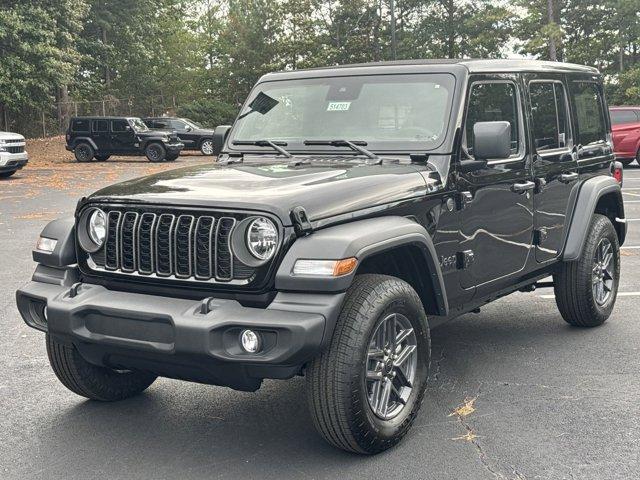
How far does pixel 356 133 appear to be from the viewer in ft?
16.8

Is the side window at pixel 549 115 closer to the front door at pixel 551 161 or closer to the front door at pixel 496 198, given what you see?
the front door at pixel 551 161

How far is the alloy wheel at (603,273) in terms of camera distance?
257 inches

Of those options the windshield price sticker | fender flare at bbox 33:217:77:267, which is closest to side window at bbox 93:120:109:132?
the windshield price sticker

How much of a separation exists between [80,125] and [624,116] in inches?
746

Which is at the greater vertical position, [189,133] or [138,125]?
[138,125]

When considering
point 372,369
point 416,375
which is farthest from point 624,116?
point 372,369

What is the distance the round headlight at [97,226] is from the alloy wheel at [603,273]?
384 cm

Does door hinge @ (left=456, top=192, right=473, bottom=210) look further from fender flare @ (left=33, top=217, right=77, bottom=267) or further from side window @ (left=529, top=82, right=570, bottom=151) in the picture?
fender flare @ (left=33, top=217, right=77, bottom=267)

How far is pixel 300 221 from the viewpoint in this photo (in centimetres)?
379

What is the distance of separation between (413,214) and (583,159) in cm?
241

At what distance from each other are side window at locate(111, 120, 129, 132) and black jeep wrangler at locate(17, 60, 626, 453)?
2597cm

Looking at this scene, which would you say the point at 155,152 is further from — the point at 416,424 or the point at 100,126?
the point at 416,424

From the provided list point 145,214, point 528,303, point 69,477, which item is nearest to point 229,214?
point 145,214

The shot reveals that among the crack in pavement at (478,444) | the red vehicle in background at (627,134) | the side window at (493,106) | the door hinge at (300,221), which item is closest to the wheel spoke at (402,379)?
Answer: the crack in pavement at (478,444)
